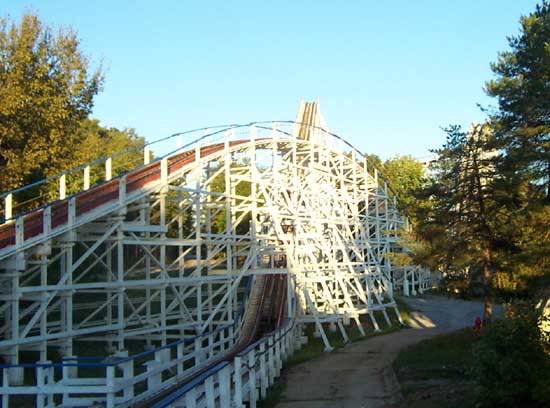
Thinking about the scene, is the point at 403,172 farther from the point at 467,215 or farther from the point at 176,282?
the point at 176,282

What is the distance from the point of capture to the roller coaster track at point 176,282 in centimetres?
1151

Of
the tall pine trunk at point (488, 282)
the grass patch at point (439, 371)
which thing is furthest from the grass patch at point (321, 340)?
the tall pine trunk at point (488, 282)

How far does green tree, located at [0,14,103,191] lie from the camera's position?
2153 centimetres

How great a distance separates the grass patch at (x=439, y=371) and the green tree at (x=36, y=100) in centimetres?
1385

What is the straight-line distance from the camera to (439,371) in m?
14.3

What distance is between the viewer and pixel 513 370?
9375mm

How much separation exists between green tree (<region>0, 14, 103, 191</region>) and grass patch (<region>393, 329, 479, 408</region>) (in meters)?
13.8

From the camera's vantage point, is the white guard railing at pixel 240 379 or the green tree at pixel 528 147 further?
the green tree at pixel 528 147

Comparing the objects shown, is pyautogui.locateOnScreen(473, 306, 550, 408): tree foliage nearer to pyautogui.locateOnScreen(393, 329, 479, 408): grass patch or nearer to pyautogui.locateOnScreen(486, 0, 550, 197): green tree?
pyautogui.locateOnScreen(393, 329, 479, 408): grass patch

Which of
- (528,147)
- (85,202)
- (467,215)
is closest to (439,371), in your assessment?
(467,215)

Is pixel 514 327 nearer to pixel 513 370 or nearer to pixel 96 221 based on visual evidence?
pixel 513 370

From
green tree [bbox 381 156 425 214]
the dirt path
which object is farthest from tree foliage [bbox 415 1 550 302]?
green tree [bbox 381 156 425 214]

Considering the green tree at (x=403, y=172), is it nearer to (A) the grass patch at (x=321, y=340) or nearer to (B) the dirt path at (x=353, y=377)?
(A) the grass patch at (x=321, y=340)

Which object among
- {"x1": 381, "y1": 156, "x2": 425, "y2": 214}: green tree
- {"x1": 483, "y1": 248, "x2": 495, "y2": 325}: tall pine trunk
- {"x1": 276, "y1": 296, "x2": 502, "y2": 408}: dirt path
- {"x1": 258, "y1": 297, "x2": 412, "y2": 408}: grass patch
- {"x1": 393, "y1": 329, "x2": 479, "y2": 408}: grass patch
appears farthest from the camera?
{"x1": 381, "y1": 156, "x2": 425, "y2": 214}: green tree
